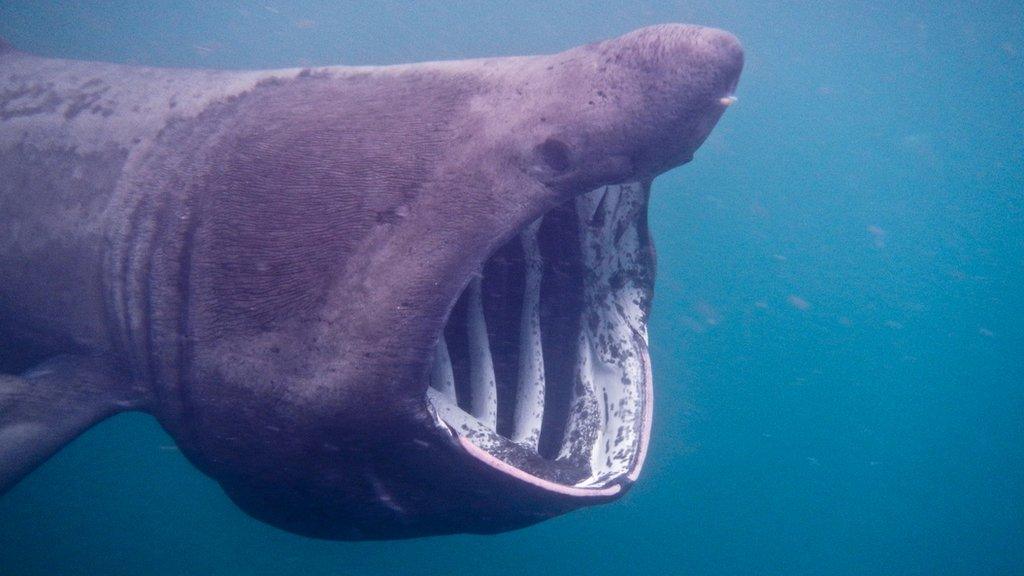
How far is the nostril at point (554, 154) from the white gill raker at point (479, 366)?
962 millimetres

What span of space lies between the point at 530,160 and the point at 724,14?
38.7m

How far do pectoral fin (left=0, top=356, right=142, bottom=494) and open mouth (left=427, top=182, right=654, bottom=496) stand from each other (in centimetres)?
137

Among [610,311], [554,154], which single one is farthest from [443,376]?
[554,154]

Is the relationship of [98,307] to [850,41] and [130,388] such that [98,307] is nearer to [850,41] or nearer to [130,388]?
[130,388]

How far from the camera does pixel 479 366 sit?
113 inches

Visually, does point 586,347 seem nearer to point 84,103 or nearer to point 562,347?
point 562,347

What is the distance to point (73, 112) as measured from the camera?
2.78 m

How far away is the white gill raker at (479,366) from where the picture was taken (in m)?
2.73

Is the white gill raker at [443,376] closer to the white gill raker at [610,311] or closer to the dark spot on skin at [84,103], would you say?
the white gill raker at [610,311]

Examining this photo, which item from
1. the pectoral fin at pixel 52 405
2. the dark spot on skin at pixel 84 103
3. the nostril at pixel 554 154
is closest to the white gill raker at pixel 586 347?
the nostril at pixel 554 154

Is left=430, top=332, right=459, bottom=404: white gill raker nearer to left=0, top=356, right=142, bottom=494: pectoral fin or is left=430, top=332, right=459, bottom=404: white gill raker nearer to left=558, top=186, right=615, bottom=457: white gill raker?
left=558, top=186, right=615, bottom=457: white gill raker

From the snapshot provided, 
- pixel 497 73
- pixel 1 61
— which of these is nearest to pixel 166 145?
pixel 497 73

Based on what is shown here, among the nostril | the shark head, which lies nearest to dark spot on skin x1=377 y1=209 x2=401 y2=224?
the shark head

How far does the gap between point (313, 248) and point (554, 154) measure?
0.86 m
